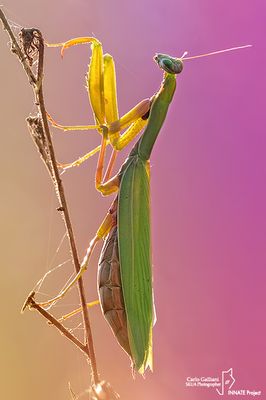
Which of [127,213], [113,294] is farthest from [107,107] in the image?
[113,294]

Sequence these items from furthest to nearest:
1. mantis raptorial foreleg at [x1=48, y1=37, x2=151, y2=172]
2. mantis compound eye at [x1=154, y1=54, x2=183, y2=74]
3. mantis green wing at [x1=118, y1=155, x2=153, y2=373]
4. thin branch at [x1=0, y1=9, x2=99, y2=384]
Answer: mantis compound eye at [x1=154, y1=54, x2=183, y2=74] < mantis raptorial foreleg at [x1=48, y1=37, x2=151, y2=172] < mantis green wing at [x1=118, y1=155, x2=153, y2=373] < thin branch at [x1=0, y1=9, x2=99, y2=384]

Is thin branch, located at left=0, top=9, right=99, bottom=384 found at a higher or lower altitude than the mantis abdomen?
higher

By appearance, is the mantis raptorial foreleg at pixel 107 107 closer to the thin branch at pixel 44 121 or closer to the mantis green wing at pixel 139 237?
the mantis green wing at pixel 139 237

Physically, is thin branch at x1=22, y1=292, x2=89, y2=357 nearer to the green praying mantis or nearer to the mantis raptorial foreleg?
the green praying mantis

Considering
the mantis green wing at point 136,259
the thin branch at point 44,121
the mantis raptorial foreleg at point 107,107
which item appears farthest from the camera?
the mantis raptorial foreleg at point 107,107

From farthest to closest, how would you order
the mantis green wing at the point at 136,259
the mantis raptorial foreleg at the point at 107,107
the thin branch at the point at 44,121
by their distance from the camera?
the mantis raptorial foreleg at the point at 107,107, the mantis green wing at the point at 136,259, the thin branch at the point at 44,121

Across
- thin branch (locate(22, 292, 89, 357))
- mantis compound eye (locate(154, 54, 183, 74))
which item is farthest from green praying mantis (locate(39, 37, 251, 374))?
thin branch (locate(22, 292, 89, 357))

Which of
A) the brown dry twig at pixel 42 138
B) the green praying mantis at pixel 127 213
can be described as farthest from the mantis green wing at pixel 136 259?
the brown dry twig at pixel 42 138

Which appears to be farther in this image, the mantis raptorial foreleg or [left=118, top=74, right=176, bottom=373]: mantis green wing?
the mantis raptorial foreleg

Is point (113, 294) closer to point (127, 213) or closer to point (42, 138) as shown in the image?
point (127, 213)
